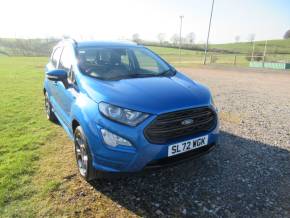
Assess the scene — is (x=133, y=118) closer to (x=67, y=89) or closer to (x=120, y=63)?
(x=67, y=89)

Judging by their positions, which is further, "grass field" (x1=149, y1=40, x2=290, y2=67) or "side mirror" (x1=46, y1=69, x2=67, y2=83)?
"grass field" (x1=149, y1=40, x2=290, y2=67)

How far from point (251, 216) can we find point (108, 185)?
1.71 meters

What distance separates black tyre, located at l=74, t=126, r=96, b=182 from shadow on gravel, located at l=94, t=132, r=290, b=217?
25 cm

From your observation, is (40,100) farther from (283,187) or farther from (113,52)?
(283,187)

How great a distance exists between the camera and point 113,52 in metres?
4.64

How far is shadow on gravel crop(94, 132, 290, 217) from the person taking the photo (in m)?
3.09

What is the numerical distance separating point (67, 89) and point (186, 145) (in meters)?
1.97

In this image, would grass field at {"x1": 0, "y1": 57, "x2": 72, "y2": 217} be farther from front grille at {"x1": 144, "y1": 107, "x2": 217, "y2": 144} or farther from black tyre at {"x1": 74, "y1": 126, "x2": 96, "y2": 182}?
front grille at {"x1": 144, "y1": 107, "x2": 217, "y2": 144}

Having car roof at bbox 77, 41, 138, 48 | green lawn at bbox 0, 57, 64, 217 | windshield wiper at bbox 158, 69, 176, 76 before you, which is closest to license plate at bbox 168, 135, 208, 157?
windshield wiper at bbox 158, 69, 176, 76

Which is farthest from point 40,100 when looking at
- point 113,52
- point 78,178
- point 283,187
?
point 283,187

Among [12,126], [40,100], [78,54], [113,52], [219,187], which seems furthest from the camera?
[40,100]

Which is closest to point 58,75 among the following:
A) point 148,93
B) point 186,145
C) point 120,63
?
point 120,63

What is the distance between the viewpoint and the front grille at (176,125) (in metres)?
3.01

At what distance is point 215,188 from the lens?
350 cm
